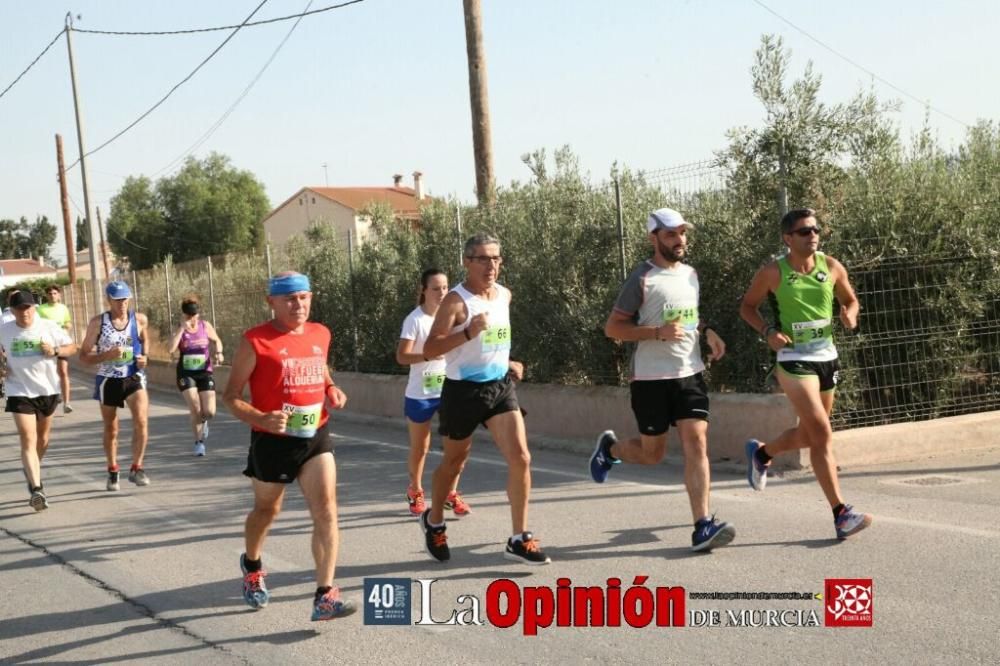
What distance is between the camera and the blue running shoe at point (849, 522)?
6.84 metres

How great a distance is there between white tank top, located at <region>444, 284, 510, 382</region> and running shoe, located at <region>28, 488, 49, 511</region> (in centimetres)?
481

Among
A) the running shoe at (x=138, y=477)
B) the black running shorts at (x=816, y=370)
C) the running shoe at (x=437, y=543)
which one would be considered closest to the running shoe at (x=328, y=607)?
the running shoe at (x=437, y=543)

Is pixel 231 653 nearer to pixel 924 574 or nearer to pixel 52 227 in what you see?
pixel 924 574

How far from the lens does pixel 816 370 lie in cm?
714

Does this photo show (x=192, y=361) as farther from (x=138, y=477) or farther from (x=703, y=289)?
(x=703, y=289)

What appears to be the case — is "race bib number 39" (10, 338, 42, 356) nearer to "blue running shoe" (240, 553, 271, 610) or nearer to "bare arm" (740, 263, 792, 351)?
"blue running shoe" (240, 553, 271, 610)

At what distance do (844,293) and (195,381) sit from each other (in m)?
8.14

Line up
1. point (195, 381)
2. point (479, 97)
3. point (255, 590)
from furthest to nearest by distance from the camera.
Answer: point (479, 97) → point (195, 381) → point (255, 590)

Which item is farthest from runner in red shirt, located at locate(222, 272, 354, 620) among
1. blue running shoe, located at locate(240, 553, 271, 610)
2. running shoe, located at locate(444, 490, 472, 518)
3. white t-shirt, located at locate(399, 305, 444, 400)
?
running shoe, located at locate(444, 490, 472, 518)

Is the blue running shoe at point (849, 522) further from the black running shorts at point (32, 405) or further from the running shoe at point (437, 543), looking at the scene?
the black running shorts at point (32, 405)

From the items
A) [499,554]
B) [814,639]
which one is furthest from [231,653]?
[814,639]

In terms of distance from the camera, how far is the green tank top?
714 centimetres

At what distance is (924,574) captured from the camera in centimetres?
607

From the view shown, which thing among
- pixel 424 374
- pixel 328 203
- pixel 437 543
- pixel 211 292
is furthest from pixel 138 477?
pixel 328 203
